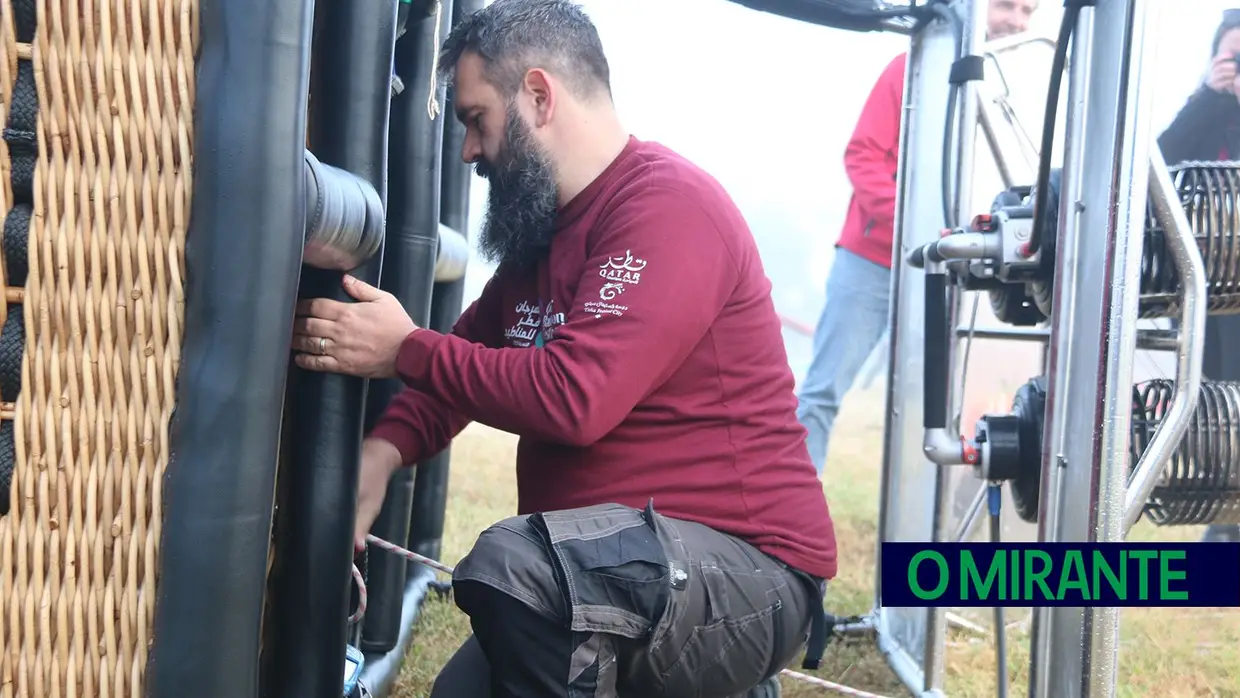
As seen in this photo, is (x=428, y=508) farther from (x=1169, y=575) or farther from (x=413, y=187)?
(x=1169, y=575)

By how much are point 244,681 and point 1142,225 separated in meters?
1.14

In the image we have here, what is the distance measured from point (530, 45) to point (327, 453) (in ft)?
1.99

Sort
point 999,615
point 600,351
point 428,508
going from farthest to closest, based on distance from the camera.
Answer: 1. point 428,508
2. point 999,615
3. point 600,351

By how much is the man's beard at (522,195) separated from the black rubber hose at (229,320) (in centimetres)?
56

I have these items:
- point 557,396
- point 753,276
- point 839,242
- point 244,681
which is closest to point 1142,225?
point 753,276

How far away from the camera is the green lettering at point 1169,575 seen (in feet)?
4.78

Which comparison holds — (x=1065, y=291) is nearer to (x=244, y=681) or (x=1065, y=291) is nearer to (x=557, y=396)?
(x=557, y=396)

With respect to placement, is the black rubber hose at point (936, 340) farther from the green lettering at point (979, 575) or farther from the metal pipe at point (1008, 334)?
the green lettering at point (979, 575)

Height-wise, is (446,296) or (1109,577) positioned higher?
(446,296)

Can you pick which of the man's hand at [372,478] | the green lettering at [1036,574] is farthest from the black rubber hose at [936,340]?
the man's hand at [372,478]

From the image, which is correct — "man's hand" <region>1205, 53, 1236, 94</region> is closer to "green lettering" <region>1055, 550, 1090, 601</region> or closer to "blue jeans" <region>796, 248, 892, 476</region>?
"blue jeans" <region>796, 248, 892, 476</region>

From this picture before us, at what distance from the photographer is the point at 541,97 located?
1.34 meters

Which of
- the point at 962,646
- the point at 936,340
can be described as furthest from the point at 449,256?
the point at 962,646

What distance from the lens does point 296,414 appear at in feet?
3.27
